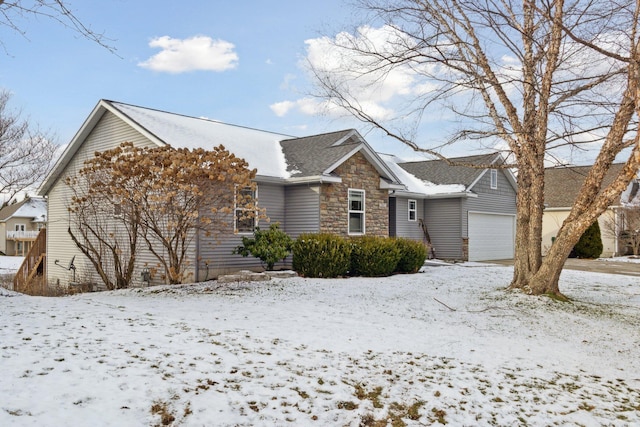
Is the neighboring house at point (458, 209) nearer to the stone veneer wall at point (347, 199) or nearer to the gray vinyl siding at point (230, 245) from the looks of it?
the stone veneer wall at point (347, 199)

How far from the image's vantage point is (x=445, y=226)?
867 inches

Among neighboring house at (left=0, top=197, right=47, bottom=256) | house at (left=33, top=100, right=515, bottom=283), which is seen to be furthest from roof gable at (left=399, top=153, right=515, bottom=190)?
neighboring house at (left=0, top=197, right=47, bottom=256)

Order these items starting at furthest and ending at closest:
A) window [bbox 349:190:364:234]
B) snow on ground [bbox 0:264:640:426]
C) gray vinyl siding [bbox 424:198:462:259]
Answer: gray vinyl siding [bbox 424:198:462:259] → window [bbox 349:190:364:234] → snow on ground [bbox 0:264:640:426]

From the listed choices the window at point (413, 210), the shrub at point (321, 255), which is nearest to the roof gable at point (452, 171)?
the window at point (413, 210)

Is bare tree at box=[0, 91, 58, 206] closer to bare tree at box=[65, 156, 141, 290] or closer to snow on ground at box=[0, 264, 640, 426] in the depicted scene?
bare tree at box=[65, 156, 141, 290]

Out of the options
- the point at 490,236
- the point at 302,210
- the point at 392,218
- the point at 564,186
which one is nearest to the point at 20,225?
the point at 392,218

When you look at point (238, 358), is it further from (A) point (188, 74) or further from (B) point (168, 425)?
(A) point (188, 74)

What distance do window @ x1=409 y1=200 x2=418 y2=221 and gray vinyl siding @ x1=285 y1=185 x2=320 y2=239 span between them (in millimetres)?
7623

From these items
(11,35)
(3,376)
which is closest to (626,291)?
(3,376)

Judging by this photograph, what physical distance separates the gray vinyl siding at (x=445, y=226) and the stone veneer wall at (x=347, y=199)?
5.37 metres

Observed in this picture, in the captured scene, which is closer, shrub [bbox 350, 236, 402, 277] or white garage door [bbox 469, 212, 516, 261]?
shrub [bbox 350, 236, 402, 277]

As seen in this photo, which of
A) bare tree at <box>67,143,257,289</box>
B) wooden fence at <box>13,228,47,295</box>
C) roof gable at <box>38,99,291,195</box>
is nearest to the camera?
bare tree at <box>67,143,257,289</box>

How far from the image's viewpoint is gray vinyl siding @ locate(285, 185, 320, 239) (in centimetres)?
1527

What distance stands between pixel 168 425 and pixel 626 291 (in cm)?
1229
